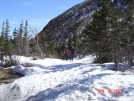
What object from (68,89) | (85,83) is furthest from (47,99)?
(85,83)

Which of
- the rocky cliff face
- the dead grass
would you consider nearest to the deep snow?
the dead grass

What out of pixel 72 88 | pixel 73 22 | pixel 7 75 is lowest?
pixel 72 88

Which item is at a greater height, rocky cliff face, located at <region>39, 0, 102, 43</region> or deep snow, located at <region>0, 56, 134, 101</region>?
rocky cliff face, located at <region>39, 0, 102, 43</region>

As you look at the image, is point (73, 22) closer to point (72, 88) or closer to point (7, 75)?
point (7, 75)

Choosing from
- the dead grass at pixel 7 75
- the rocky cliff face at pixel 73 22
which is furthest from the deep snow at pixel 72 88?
the rocky cliff face at pixel 73 22

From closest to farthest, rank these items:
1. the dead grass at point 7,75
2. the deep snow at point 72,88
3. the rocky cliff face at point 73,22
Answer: the deep snow at point 72,88 → the dead grass at point 7,75 → the rocky cliff face at point 73,22

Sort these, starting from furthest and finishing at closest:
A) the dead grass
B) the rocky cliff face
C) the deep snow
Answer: the rocky cliff face → the dead grass → the deep snow

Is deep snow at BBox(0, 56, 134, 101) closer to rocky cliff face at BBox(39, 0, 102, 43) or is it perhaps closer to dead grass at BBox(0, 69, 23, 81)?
dead grass at BBox(0, 69, 23, 81)

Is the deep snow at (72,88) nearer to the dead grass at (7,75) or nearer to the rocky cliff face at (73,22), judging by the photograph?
the dead grass at (7,75)

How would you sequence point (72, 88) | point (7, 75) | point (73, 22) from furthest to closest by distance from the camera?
point (73, 22) → point (7, 75) → point (72, 88)

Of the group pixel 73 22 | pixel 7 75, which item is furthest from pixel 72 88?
pixel 73 22

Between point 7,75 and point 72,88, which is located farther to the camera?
point 7,75

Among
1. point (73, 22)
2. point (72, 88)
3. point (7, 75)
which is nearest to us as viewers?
point (72, 88)

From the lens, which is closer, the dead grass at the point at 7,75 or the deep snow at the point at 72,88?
the deep snow at the point at 72,88
